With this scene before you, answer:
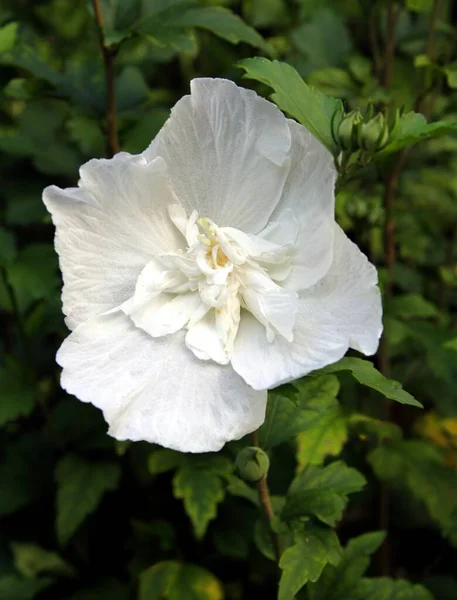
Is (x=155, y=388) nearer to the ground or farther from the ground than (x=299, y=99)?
nearer to the ground

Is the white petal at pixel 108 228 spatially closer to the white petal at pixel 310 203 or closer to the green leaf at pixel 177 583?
the white petal at pixel 310 203

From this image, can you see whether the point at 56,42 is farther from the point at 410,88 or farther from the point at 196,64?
the point at 410,88

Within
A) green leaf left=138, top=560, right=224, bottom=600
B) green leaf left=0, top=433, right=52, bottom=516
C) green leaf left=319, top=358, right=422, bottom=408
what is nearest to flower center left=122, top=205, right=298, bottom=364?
green leaf left=319, top=358, right=422, bottom=408

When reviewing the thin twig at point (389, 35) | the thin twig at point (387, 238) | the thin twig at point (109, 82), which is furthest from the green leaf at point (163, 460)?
the thin twig at point (389, 35)

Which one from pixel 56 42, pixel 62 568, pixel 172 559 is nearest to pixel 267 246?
pixel 172 559

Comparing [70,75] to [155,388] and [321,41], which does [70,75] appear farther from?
[155,388]

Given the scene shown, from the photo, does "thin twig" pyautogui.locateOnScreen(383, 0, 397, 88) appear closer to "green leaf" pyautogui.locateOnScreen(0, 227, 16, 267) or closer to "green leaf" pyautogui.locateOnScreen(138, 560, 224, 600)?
"green leaf" pyautogui.locateOnScreen(0, 227, 16, 267)

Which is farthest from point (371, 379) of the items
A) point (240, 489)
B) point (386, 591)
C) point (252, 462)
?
point (386, 591)
